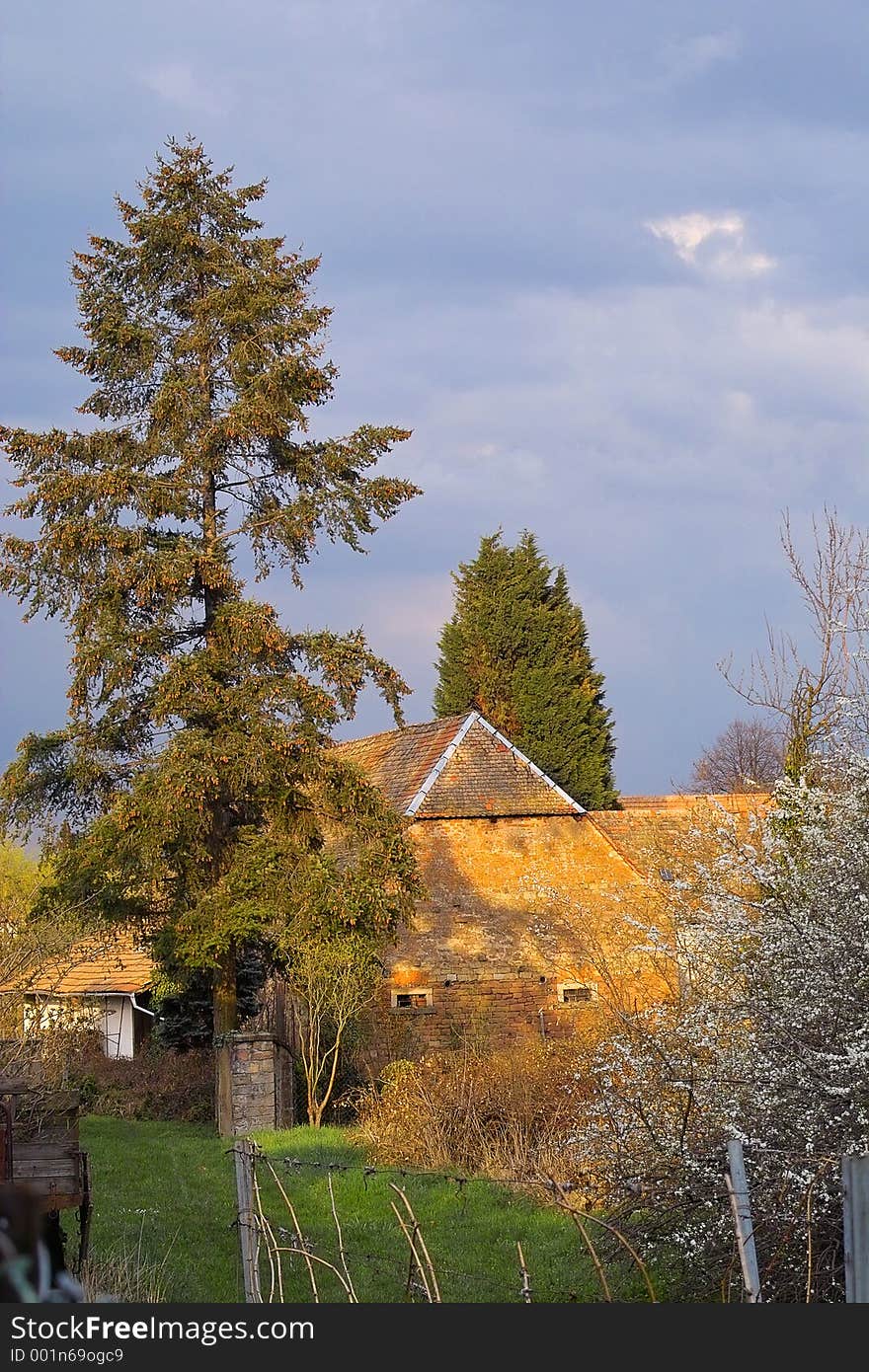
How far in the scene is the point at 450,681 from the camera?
34531 millimetres

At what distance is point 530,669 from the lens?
33781 millimetres

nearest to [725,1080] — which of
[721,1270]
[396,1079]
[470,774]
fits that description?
[721,1270]

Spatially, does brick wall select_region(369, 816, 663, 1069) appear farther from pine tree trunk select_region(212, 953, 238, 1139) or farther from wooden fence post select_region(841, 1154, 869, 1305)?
wooden fence post select_region(841, 1154, 869, 1305)

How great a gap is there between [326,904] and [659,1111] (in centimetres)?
995

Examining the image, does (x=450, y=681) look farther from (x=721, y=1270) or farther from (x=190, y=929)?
(x=721, y=1270)

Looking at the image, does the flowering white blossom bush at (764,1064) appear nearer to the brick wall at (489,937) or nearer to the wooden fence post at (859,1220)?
the wooden fence post at (859,1220)

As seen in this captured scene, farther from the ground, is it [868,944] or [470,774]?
[470,774]

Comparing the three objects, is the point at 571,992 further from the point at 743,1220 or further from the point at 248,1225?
the point at 743,1220

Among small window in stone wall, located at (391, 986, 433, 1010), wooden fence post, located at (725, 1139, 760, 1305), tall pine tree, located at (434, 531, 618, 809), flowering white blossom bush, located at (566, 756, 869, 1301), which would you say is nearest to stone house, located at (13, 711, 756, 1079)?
small window in stone wall, located at (391, 986, 433, 1010)

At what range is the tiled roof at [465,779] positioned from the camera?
74.5ft

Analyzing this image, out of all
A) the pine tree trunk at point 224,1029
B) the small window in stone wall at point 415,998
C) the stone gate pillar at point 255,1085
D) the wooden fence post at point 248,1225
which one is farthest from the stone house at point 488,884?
the wooden fence post at point 248,1225

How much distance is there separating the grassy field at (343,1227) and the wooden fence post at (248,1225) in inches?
16.9

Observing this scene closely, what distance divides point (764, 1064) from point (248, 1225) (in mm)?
3047

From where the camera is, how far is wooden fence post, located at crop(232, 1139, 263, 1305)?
24.0ft
